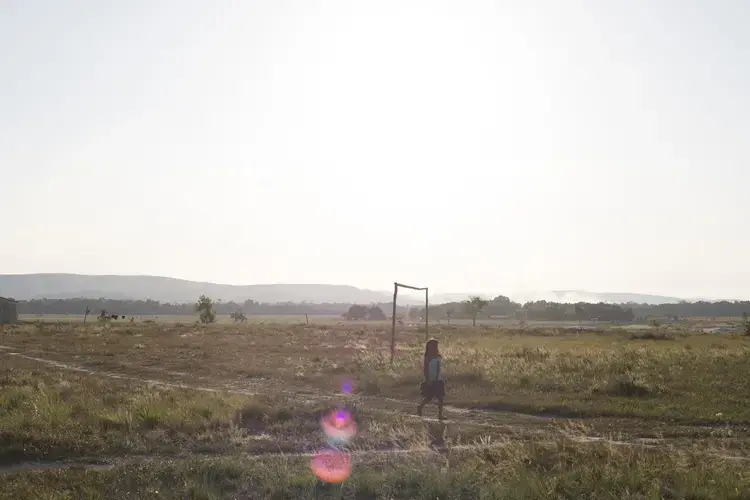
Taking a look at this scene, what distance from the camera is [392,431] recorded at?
1614cm

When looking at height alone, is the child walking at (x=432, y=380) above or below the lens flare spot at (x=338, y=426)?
above

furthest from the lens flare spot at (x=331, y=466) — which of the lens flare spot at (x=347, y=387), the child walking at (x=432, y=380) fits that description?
the lens flare spot at (x=347, y=387)

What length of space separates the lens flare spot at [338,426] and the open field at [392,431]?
349mm

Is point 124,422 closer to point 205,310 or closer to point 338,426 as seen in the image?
point 338,426

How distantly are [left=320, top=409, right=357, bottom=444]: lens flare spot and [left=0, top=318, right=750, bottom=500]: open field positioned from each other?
1.15 feet

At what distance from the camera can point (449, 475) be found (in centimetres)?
1122

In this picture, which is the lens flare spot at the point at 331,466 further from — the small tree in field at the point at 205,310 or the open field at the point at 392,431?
the small tree in field at the point at 205,310

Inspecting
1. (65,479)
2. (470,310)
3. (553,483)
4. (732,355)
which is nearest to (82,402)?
(65,479)

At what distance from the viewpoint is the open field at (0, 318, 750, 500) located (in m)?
11.0

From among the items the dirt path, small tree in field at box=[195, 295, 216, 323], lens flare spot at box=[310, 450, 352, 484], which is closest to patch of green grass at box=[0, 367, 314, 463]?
the dirt path

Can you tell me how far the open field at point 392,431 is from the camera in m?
11.0

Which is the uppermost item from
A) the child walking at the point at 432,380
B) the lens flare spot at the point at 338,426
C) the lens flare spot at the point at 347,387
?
the child walking at the point at 432,380

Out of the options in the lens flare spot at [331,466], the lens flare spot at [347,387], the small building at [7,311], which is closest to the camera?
the lens flare spot at [331,466]

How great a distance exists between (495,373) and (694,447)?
13996 millimetres
